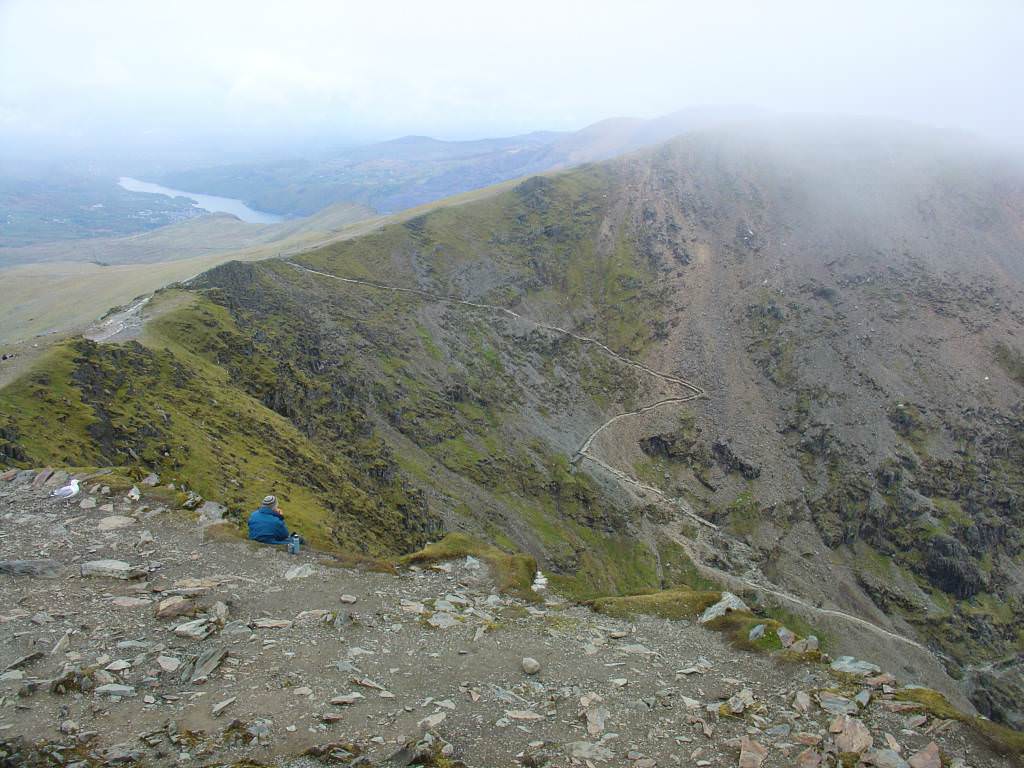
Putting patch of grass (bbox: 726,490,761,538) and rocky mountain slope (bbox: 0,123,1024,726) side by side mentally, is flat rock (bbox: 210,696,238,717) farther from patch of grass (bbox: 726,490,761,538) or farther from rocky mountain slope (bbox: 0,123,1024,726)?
patch of grass (bbox: 726,490,761,538)

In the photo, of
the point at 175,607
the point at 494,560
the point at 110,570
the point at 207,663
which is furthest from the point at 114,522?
the point at 494,560

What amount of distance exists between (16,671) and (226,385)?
65.6m

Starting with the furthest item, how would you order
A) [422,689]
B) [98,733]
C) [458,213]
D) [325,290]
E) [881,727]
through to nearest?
[458,213] < [325,290] < [422,689] < [881,727] < [98,733]

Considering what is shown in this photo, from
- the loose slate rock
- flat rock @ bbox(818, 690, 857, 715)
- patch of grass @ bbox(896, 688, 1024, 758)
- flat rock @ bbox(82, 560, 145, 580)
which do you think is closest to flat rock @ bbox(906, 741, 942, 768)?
patch of grass @ bbox(896, 688, 1024, 758)

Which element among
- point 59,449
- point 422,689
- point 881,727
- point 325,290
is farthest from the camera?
point 325,290

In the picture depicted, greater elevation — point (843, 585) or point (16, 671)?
point (16, 671)

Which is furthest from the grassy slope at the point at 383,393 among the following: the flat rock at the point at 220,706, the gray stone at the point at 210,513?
the flat rock at the point at 220,706

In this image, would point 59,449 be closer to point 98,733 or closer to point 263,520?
point 263,520

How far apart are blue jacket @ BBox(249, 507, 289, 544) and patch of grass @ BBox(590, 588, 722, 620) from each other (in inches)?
618

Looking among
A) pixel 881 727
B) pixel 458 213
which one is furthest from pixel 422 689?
pixel 458 213

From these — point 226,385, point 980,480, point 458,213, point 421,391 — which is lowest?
point 980,480

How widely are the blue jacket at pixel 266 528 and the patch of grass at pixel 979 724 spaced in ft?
84.8

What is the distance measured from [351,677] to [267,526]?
1147 centimetres

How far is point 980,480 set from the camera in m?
144
